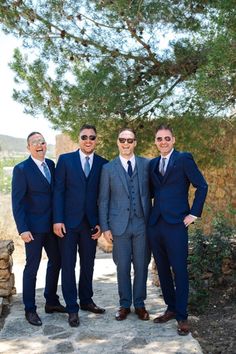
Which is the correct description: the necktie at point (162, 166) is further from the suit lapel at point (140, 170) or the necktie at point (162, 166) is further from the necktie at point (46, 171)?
the necktie at point (46, 171)

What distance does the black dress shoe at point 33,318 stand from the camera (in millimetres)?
4169

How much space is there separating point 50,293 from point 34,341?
732 mm

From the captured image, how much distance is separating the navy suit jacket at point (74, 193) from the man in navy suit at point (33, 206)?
127mm

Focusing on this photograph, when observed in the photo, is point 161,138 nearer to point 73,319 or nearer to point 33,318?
point 73,319

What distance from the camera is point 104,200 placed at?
13.5 ft

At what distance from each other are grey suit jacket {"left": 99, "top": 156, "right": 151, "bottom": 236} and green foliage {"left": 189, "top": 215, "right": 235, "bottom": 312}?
1.09m

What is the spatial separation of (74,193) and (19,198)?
444 mm

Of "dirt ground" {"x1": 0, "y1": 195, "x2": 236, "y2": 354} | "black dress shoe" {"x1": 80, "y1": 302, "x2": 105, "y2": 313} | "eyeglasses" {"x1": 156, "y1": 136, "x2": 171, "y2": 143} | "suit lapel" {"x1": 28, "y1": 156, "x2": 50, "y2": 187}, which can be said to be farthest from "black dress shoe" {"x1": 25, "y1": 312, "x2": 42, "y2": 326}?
"eyeglasses" {"x1": 156, "y1": 136, "x2": 171, "y2": 143}

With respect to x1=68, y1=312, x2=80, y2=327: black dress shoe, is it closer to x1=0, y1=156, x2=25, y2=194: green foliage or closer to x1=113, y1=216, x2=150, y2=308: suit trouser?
x1=113, y1=216, x2=150, y2=308: suit trouser

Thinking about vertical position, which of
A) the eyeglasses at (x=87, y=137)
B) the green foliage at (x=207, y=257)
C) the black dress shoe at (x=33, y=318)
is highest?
the eyeglasses at (x=87, y=137)

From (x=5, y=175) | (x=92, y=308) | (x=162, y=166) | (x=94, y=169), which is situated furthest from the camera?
(x=5, y=175)

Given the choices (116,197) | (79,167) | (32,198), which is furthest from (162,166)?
(32,198)

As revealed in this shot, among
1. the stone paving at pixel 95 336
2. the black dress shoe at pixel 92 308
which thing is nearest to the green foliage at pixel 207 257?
the stone paving at pixel 95 336

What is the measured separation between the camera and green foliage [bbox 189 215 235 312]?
4.85 m
